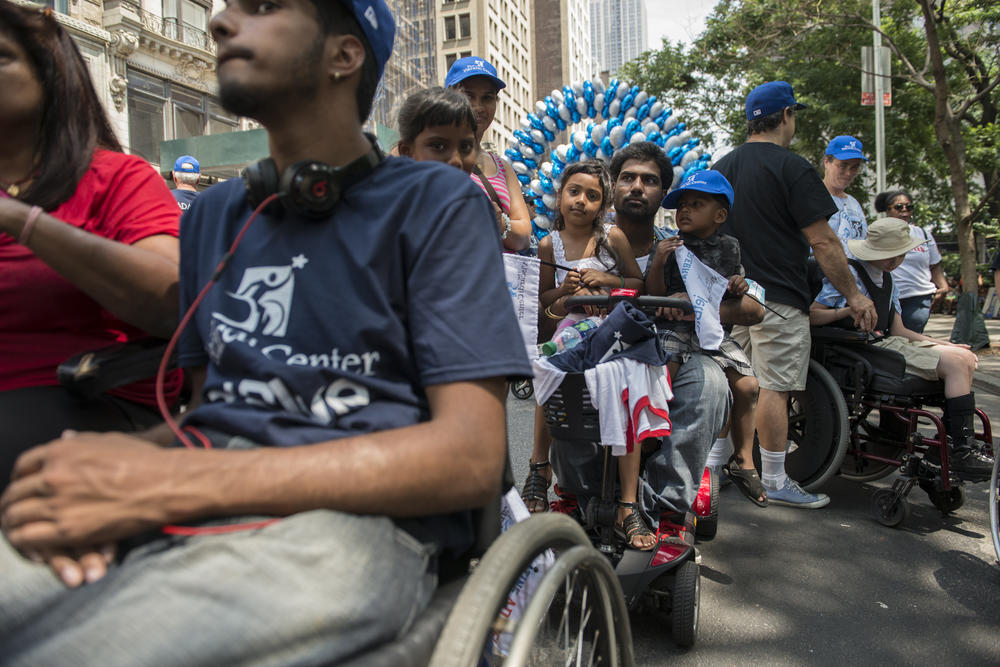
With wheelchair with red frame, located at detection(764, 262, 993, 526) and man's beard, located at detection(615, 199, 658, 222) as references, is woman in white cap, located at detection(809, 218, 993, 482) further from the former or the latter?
man's beard, located at detection(615, 199, 658, 222)

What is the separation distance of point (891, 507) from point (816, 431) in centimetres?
60

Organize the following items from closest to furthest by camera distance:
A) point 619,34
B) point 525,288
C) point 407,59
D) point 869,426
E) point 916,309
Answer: point 525,288 < point 869,426 < point 916,309 < point 407,59 < point 619,34

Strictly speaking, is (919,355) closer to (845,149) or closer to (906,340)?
(906,340)

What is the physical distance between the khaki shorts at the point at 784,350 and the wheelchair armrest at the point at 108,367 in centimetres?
344

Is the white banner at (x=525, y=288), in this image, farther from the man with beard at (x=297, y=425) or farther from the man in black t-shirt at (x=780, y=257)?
the man in black t-shirt at (x=780, y=257)

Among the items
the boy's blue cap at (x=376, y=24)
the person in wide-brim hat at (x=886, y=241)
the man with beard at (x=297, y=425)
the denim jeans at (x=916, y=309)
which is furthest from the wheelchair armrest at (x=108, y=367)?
the denim jeans at (x=916, y=309)

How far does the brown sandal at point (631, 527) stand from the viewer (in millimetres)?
2650

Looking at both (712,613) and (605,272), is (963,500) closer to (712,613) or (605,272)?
(712,613)

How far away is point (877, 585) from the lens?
320 cm

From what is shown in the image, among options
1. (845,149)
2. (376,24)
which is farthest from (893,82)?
(376,24)

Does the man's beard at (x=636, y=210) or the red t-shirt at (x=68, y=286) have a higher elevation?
the man's beard at (x=636, y=210)

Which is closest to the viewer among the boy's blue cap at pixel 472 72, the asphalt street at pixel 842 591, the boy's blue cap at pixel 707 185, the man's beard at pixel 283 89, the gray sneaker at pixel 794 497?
the man's beard at pixel 283 89

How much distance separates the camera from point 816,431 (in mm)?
4348

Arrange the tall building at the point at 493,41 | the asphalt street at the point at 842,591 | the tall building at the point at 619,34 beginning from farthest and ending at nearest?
the tall building at the point at 619,34 → the tall building at the point at 493,41 → the asphalt street at the point at 842,591
